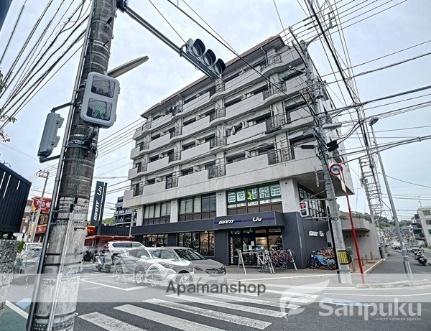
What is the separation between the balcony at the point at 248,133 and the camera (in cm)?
1891

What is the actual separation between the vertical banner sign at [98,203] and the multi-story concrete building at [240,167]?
5996 mm

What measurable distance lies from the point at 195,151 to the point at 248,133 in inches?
238

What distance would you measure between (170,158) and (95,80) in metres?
23.6

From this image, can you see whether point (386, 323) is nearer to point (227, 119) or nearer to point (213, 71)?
point (213, 71)

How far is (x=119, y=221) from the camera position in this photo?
70938mm

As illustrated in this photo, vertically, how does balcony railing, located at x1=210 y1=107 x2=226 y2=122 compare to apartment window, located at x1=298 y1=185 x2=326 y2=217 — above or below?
above

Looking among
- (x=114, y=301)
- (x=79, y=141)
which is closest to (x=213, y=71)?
(x=79, y=141)

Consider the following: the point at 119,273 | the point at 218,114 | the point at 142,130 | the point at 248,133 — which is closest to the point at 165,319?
the point at 119,273

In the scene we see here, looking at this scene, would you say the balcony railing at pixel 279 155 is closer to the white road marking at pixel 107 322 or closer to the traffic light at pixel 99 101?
the white road marking at pixel 107 322

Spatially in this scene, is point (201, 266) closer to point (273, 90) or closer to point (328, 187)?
point (328, 187)

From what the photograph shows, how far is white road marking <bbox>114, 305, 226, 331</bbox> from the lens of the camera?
5199 millimetres

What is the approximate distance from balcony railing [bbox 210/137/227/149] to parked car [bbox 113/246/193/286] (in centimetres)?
1189

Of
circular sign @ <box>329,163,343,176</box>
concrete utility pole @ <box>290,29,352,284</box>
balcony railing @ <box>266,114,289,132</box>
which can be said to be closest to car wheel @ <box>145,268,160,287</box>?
concrete utility pole @ <box>290,29,352,284</box>

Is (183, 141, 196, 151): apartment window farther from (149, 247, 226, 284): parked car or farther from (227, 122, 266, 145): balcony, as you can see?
(149, 247, 226, 284): parked car
